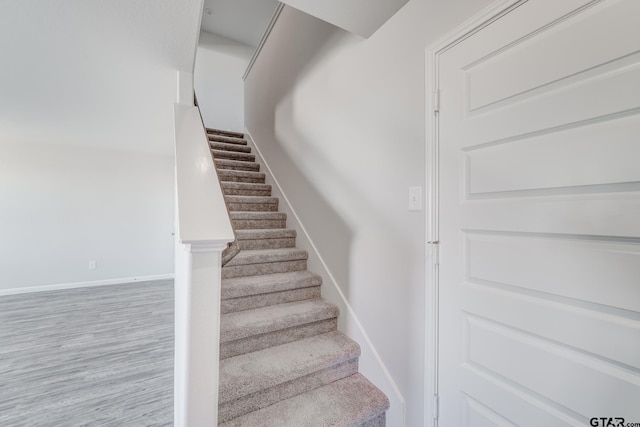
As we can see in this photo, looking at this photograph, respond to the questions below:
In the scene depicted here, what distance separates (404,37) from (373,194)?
2.78 ft

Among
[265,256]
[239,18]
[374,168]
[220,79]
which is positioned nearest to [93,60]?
[265,256]

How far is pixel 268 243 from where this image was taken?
244 cm

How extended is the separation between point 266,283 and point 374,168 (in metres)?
1.10

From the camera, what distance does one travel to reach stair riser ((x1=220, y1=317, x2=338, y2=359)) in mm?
1570

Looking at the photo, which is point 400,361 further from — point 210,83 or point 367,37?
point 210,83

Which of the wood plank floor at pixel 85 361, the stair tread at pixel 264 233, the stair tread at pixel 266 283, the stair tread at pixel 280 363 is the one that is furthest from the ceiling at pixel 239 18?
the stair tread at pixel 280 363

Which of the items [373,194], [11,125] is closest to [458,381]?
[373,194]

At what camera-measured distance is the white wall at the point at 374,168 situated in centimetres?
133

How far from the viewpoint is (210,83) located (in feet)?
17.2

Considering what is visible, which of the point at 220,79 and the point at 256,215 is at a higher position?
the point at 220,79

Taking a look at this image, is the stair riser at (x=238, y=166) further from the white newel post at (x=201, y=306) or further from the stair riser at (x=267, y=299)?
the white newel post at (x=201, y=306)

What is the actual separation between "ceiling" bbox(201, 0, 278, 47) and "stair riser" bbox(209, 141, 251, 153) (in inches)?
93.7

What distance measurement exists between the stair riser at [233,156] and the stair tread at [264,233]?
4.67 ft

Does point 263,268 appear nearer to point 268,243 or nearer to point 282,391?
point 268,243
